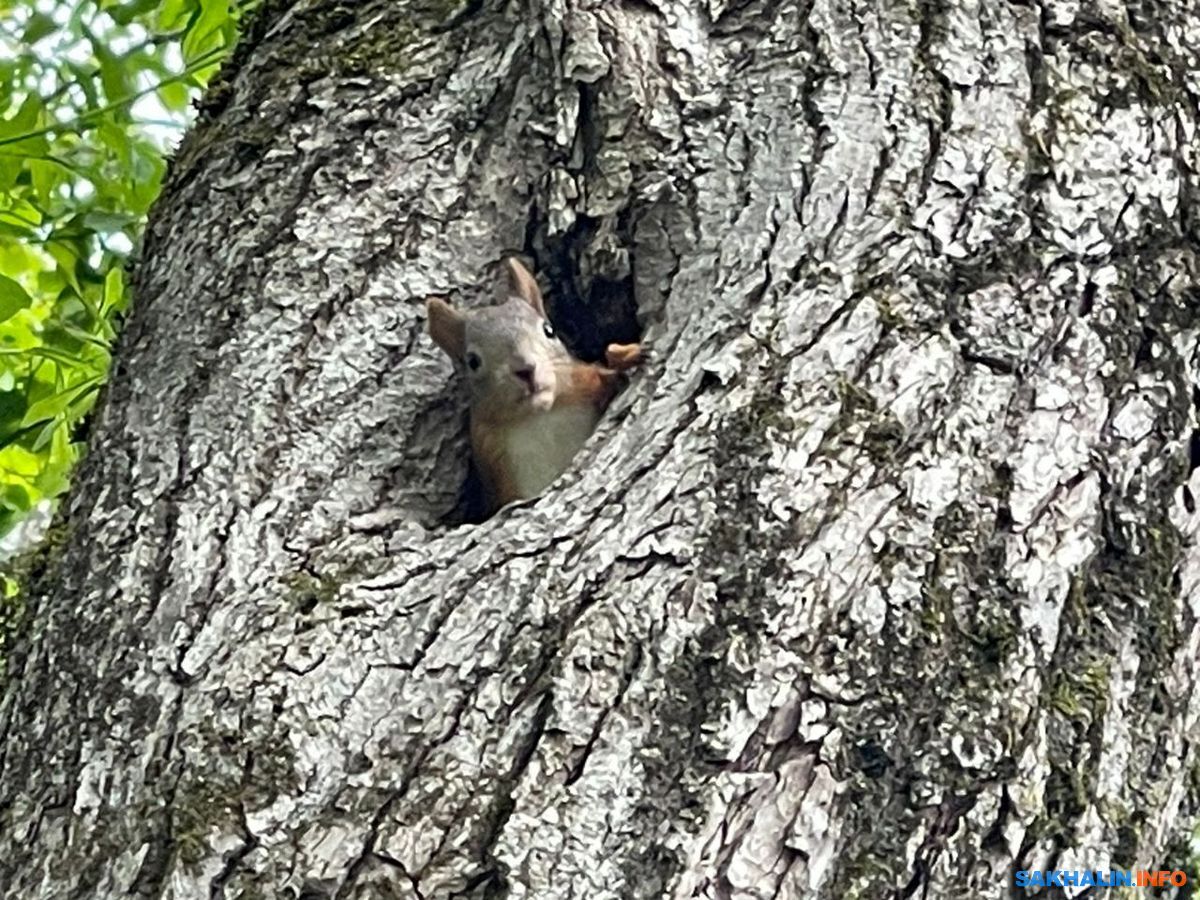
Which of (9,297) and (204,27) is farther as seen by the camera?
(204,27)

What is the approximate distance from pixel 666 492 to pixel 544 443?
108 centimetres

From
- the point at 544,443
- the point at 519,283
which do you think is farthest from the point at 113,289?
the point at 519,283

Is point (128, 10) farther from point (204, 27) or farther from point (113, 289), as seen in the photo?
point (113, 289)

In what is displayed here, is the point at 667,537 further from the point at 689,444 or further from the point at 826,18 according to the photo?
the point at 826,18

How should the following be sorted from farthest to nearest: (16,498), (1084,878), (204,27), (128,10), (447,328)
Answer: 1. (16,498)
2. (128,10)
3. (204,27)
4. (447,328)
5. (1084,878)

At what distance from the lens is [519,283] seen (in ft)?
10.5

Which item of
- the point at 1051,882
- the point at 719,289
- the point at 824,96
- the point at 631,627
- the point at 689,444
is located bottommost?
the point at 1051,882

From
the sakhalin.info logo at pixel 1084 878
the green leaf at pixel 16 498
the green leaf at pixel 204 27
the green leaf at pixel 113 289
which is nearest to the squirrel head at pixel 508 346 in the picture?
the green leaf at pixel 204 27

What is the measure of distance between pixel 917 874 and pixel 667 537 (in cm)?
56

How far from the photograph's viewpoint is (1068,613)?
2.45 m

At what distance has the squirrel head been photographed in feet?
10.1

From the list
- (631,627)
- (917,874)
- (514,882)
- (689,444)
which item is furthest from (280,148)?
(917,874)

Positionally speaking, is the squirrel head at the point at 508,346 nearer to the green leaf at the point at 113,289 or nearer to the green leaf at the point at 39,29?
the green leaf at the point at 113,289

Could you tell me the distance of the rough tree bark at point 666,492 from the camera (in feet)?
7.47
